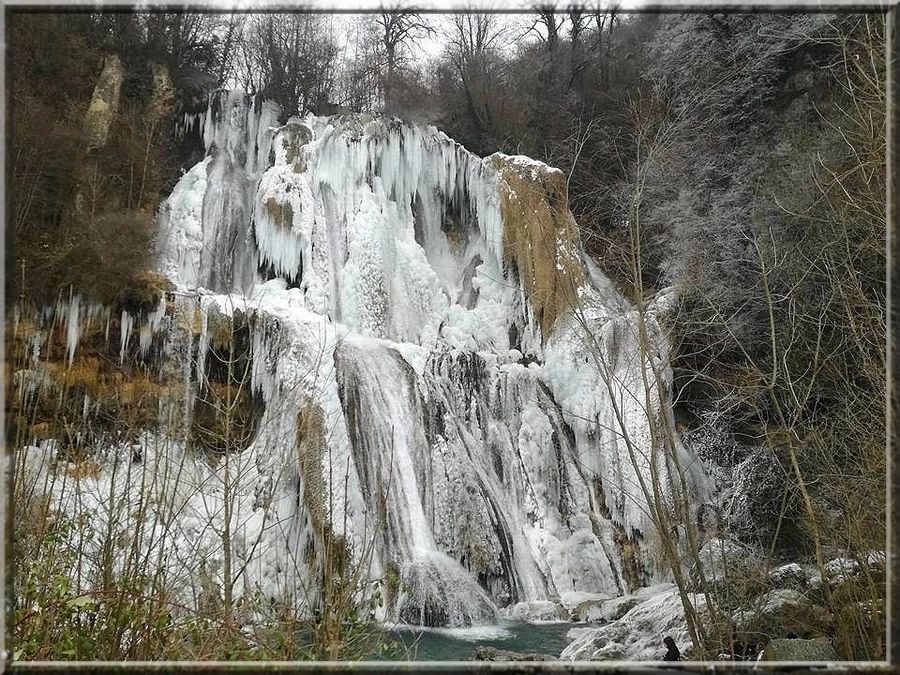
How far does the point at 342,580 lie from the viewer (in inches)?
75.6

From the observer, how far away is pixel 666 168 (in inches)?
264

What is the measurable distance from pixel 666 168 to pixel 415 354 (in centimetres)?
340

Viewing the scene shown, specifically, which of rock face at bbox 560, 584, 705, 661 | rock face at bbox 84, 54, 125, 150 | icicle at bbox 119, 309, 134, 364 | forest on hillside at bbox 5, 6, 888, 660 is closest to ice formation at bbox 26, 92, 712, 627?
icicle at bbox 119, 309, 134, 364

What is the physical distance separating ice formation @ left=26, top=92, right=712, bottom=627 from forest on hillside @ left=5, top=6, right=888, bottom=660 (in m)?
0.48

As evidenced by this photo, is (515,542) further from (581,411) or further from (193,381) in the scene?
(193,381)

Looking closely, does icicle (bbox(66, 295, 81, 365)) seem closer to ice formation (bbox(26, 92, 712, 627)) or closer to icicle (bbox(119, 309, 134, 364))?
ice formation (bbox(26, 92, 712, 627))

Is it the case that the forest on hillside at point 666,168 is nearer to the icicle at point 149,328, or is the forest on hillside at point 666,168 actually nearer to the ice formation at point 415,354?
the icicle at point 149,328

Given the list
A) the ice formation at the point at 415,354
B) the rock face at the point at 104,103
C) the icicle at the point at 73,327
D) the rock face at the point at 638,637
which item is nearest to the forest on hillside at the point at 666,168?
the rock face at the point at 104,103

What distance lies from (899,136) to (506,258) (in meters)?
8.04

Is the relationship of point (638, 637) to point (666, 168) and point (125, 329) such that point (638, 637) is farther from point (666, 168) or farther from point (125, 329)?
point (125, 329)

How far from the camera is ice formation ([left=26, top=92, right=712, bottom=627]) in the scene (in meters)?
6.02

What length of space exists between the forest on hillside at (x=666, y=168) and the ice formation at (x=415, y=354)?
483 millimetres

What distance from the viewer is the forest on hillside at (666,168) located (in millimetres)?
3539

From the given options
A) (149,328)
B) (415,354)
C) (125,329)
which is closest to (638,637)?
(415,354)
